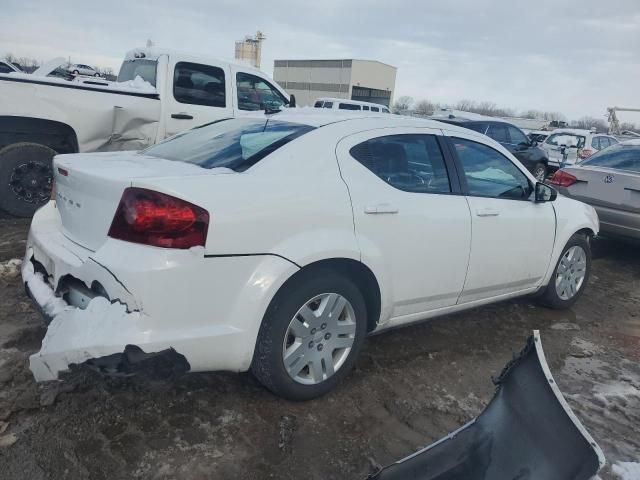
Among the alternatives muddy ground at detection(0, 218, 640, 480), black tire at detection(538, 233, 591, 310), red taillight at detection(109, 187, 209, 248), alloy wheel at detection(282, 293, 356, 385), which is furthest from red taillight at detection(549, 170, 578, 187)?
red taillight at detection(109, 187, 209, 248)

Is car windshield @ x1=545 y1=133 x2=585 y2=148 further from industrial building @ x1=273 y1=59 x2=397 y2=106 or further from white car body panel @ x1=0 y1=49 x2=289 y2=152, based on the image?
industrial building @ x1=273 y1=59 x2=397 y2=106

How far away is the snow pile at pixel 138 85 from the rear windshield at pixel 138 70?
0.27 feet

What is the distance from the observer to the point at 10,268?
4449 millimetres

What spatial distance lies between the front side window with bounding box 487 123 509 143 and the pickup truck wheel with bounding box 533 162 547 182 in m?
1.13

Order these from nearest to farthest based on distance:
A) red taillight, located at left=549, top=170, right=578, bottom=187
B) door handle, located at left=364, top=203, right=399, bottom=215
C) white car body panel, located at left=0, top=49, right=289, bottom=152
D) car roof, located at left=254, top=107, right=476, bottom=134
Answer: door handle, located at left=364, top=203, right=399, bottom=215
car roof, located at left=254, top=107, right=476, bottom=134
white car body panel, located at left=0, top=49, right=289, bottom=152
red taillight, located at left=549, top=170, right=578, bottom=187

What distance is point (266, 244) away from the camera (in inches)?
99.7

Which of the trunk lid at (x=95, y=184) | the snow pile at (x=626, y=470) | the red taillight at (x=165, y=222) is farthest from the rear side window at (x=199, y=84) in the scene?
the snow pile at (x=626, y=470)

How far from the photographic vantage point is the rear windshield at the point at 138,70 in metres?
7.02

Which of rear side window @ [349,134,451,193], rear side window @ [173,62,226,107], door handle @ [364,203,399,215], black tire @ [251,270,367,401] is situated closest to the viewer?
black tire @ [251,270,367,401]

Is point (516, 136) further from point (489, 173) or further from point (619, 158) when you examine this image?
point (489, 173)

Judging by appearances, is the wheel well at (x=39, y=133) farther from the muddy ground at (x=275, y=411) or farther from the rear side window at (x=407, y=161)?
the rear side window at (x=407, y=161)

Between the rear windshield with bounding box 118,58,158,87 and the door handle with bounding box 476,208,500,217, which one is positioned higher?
the rear windshield with bounding box 118,58,158,87

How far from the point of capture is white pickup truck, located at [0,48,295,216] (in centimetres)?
568

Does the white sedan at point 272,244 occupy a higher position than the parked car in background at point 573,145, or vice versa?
the white sedan at point 272,244
